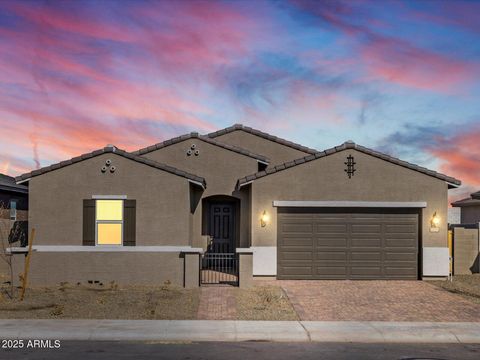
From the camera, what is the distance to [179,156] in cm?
2259

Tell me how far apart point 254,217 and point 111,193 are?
4.96 meters

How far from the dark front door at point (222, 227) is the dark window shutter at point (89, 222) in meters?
5.65

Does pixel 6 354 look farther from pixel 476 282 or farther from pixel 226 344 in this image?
pixel 476 282

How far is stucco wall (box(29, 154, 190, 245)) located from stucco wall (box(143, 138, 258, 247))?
132 inches

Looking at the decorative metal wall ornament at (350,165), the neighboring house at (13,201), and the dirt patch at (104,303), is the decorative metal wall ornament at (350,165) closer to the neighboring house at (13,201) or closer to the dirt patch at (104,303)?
the dirt patch at (104,303)

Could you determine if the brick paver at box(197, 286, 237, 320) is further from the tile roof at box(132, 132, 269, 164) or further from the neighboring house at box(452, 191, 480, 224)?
the neighboring house at box(452, 191, 480, 224)

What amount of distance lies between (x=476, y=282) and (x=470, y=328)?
307 inches

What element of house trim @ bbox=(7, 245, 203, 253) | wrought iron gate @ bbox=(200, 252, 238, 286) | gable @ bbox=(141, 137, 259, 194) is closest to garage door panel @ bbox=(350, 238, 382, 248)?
wrought iron gate @ bbox=(200, 252, 238, 286)

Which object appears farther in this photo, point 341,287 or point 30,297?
point 341,287

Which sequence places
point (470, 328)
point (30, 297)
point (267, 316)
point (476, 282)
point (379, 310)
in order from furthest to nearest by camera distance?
1. point (476, 282)
2. point (30, 297)
3. point (379, 310)
4. point (267, 316)
5. point (470, 328)

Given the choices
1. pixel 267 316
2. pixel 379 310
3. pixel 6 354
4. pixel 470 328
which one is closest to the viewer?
pixel 6 354

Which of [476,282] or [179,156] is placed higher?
[179,156]

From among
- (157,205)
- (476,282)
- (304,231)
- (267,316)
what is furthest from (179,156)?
(476,282)

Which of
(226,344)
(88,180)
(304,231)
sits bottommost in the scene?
(226,344)
